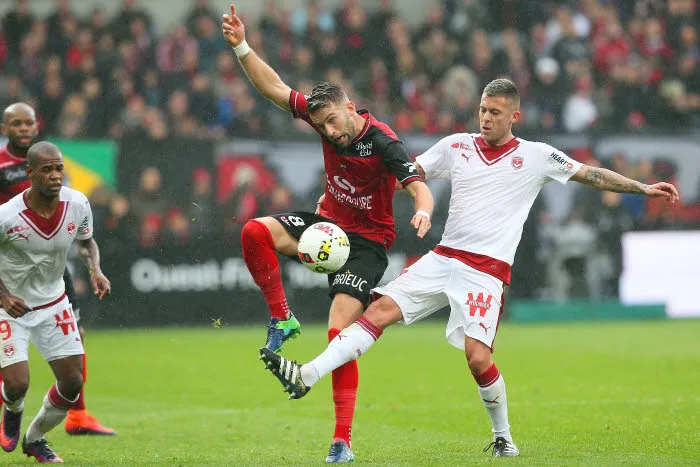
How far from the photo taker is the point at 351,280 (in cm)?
786

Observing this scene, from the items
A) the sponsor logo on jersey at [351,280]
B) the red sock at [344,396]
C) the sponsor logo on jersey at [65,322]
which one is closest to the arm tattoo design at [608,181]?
the sponsor logo on jersey at [351,280]

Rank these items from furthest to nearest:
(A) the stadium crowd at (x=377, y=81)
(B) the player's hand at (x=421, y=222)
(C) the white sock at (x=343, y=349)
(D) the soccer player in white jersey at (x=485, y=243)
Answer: (A) the stadium crowd at (x=377, y=81), (D) the soccer player in white jersey at (x=485, y=243), (C) the white sock at (x=343, y=349), (B) the player's hand at (x=421, y=222)

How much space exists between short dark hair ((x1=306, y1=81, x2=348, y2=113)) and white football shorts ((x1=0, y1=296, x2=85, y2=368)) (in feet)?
7.69

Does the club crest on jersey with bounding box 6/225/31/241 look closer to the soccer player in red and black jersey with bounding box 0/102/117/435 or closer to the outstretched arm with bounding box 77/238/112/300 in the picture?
the outstretched arm with bounding box 77/238/112/300

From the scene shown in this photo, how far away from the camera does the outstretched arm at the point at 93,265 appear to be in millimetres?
8297

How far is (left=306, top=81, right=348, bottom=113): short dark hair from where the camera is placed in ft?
24.9

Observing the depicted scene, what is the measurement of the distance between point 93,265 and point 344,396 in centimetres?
217

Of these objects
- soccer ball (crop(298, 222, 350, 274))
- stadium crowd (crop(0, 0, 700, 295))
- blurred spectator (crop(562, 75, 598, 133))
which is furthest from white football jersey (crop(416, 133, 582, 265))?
blurred spectator (crop(562, 75, 598, 133))

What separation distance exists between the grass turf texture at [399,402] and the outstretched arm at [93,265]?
1.22 meters

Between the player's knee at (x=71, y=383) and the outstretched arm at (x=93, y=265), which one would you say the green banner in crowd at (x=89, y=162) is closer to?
the outstretched arm at (x=93, y=265)

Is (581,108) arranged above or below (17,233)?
above

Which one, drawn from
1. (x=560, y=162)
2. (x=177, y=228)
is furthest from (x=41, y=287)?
(x=177, y=228)

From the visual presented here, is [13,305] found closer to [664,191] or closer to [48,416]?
[48,416]

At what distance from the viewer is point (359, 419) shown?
10180mm
